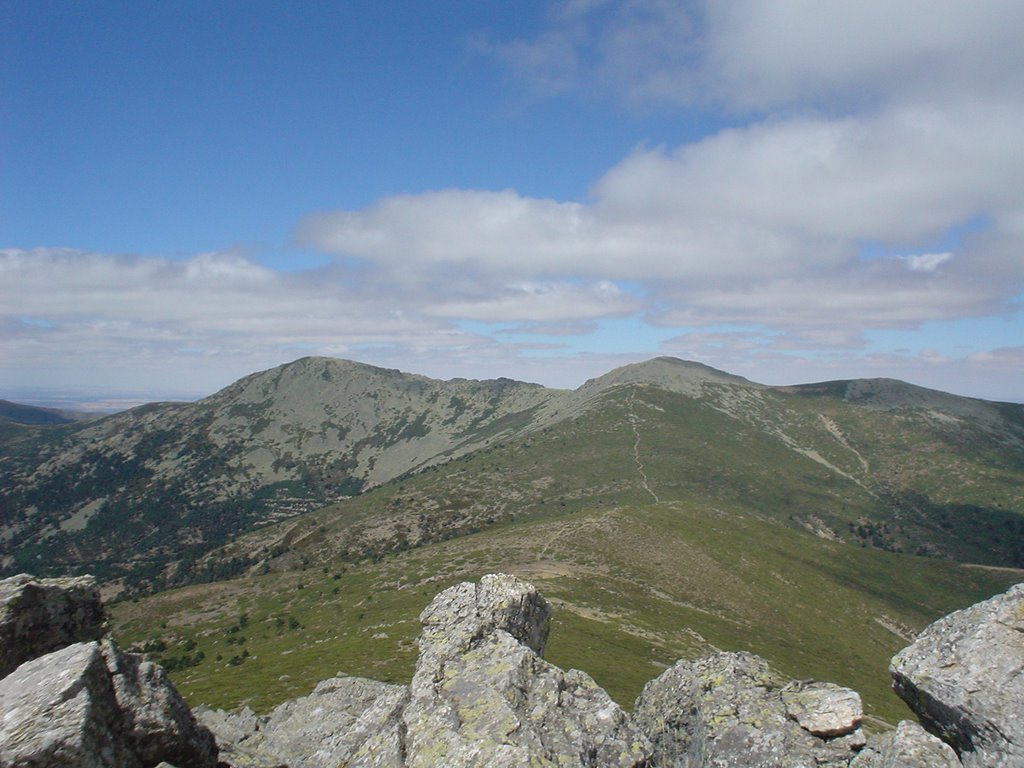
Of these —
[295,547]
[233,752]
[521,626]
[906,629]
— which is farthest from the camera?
[295,547]

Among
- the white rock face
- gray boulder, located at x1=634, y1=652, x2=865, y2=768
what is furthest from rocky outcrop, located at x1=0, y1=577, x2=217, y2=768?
the white rock face

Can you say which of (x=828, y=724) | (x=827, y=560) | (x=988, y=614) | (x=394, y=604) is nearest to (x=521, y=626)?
(x=828, y=724)

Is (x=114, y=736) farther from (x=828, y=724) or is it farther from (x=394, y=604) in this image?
(x=394, y=604)

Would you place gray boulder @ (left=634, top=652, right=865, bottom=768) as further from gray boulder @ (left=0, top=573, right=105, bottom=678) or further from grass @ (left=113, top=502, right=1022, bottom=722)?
grass @ (left=113, top=502, right=1022, bottom=722)

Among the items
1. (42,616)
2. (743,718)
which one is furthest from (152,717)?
(743,718)

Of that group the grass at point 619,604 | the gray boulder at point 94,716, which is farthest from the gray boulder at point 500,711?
the grass at point 619,604

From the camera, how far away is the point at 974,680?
13.0m

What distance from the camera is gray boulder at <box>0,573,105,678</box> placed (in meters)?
13.9

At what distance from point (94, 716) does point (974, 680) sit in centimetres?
1900

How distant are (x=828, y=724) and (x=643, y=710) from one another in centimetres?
564

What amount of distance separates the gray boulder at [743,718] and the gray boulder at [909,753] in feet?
2.58

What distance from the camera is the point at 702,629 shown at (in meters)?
68.6

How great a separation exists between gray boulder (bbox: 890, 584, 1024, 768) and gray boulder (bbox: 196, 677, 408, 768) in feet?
41.2

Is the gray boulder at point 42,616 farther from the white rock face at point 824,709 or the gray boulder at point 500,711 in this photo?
the white rock face at point 824,709
